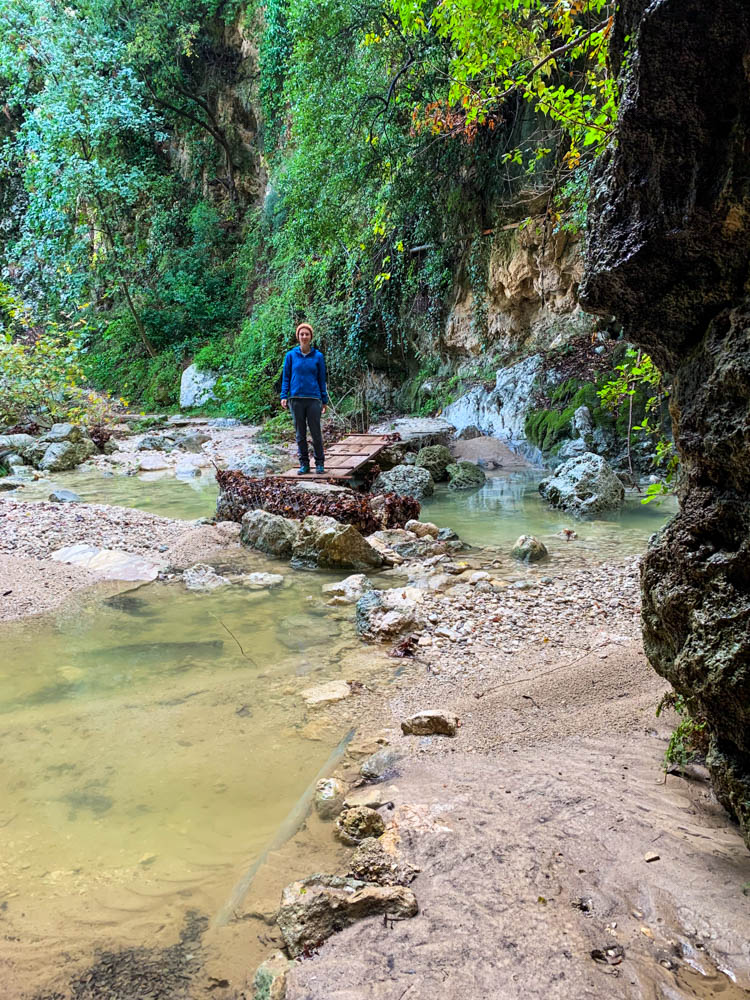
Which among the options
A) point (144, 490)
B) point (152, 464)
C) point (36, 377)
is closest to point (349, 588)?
point (144, 490)

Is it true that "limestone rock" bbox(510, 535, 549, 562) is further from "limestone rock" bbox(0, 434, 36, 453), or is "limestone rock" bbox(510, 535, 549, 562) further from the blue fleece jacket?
"limestone rock" bbox(0, 434, 36, 453)

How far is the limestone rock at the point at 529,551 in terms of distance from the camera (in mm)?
5895

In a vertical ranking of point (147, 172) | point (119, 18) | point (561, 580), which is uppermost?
→ point (119, 18)

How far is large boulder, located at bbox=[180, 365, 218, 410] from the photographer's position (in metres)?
19.7

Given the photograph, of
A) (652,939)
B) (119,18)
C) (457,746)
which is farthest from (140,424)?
(652,939)

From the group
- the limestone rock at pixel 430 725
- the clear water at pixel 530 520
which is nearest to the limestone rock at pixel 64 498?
the clear water at pixel 530 520

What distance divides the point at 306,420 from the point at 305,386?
0.53m

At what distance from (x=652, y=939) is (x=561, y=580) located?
377 cm

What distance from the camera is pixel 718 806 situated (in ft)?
6.68

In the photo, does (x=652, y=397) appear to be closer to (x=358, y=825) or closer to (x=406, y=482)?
(x=358, y=825)

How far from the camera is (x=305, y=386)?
28.0 ft

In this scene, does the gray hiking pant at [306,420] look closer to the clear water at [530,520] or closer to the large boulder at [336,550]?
the clear water at [530,520]

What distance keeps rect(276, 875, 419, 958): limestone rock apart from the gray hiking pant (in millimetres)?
7047

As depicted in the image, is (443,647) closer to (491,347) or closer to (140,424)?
(491,347)
